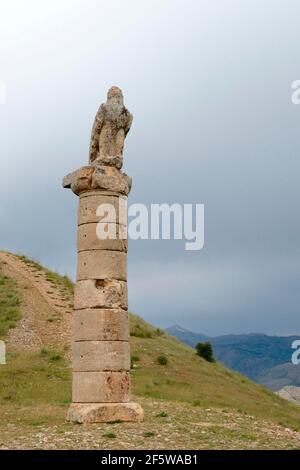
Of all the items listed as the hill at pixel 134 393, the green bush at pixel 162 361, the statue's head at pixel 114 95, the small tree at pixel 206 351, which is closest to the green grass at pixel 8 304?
the hill at pixel 134 393

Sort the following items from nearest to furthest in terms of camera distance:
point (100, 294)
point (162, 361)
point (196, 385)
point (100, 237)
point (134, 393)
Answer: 1. point (100, 294)
2. point (100, 237)
3. point (134, 393)
4. point (196, 385)
5. point (162, 361)

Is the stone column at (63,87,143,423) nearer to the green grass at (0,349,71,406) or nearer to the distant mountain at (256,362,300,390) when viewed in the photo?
the green grass at (0,349,71,406)

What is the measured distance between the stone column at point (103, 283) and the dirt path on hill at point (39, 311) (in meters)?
13.8

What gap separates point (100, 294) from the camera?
1628 centimetres

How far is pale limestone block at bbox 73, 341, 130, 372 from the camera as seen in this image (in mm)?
15922

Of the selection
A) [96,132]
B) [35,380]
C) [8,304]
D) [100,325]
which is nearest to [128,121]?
[96,132]

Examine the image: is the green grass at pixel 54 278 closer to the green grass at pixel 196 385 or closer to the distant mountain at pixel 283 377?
the green grass at pixel 196 385

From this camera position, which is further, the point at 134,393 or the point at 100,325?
the point at 134,393

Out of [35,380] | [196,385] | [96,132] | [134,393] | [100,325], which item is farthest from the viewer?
[196,385]

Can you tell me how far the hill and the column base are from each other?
1.13 feet

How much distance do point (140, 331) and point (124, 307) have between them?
18.1 metres

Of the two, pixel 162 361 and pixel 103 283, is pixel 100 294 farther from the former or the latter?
pixel 162 361

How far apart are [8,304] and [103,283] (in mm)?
19735
